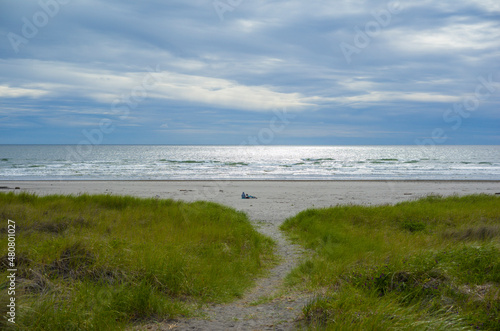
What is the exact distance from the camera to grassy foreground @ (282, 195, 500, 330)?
4.39 m

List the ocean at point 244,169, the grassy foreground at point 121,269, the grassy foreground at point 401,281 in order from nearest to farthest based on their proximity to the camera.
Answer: the grassy foreground at point 401,281 → the grassy foreground at point 121,269 → the ocean at point 244,169

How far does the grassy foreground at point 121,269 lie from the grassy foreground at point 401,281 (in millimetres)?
1681

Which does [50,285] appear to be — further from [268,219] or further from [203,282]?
[268,219]

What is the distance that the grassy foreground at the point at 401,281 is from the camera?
4395mm

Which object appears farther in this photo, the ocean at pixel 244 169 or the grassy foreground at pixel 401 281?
the ocean at pixel 244 169

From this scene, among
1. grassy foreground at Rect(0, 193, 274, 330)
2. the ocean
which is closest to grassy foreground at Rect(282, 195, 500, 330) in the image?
grassy foreground at Rect(0, 193, 274, 330)

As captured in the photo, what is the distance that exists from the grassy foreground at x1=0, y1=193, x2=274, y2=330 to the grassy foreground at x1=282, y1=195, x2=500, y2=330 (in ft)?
5.51

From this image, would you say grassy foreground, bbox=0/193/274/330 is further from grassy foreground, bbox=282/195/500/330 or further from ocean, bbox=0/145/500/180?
ocean, bbox=0/145/500/180

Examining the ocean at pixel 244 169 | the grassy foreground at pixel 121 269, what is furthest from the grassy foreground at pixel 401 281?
the ocean at pixel 244 169

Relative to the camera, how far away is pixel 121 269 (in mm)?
6094

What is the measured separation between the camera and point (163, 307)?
5.20 m

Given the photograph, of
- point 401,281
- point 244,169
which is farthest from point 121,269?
point 244,169

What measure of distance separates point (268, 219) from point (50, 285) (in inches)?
430

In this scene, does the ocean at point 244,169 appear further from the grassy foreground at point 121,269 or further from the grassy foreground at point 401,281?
the grassy foreground at point 401,281
